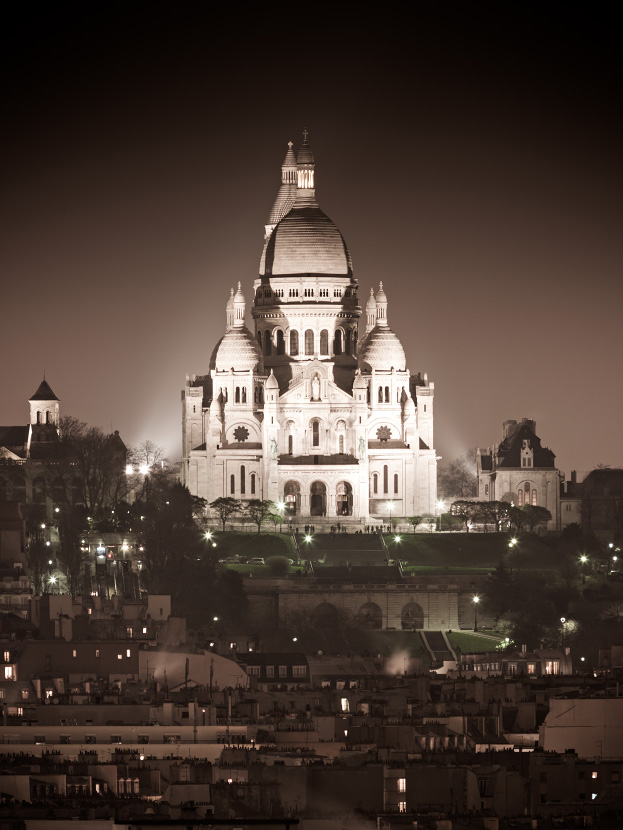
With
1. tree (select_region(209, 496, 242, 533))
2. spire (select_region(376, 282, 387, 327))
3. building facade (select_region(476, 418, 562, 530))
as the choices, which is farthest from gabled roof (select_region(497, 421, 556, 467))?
tree (select_region(209, 496, 242, 533))

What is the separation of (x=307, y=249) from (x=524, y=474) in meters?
16.0

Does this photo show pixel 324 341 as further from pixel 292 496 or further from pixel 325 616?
pixel 325 616

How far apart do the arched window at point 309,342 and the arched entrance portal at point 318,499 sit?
12.2 meters

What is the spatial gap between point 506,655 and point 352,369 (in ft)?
202

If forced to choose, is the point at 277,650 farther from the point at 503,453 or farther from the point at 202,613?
the point at 503,453

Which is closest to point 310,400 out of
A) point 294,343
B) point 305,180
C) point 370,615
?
point 294,343

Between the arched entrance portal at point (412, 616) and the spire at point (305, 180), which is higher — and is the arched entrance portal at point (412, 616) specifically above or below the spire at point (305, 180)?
below

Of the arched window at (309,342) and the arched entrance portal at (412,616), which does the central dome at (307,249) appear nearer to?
the arched window at (309,342)

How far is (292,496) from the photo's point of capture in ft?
602

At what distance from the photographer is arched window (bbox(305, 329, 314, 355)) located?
19412cm

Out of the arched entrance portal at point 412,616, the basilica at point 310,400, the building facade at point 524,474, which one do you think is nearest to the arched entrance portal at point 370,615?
the arched entrance portal at point 412,616

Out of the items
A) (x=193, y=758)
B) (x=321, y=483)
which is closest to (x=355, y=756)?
(x=193, y=758)

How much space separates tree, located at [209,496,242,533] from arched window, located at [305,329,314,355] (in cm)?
1778

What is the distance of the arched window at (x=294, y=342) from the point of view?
194250 mm
